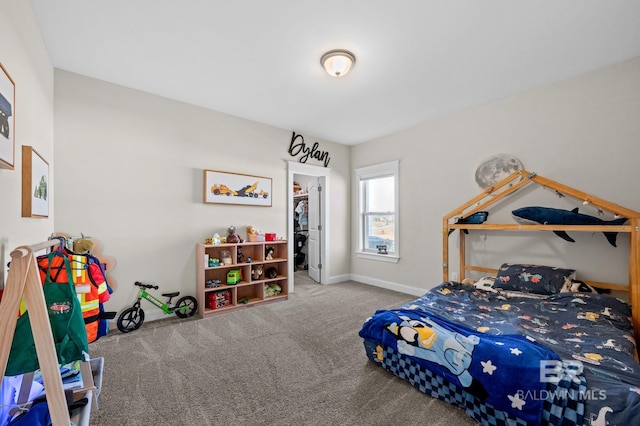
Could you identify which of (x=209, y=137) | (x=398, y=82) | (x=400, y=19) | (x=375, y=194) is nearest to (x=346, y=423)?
(x=400, y=19)

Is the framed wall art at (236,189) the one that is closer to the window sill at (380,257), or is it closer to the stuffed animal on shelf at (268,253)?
the stuffed animal on shelf at (268,253)

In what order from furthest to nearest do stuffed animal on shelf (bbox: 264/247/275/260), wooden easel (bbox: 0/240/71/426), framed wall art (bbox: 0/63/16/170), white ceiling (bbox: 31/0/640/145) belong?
stuffed animal on shelf (bbox: 264/247/275/260), white ceiling (bbox: 31/0/640/145), framed wall art (bbox: 0/63/16/170), wooden easel (bbox: 0/240/71/426)

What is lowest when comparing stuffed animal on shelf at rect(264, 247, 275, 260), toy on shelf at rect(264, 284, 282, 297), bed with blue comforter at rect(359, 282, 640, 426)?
toy on shelf at rect(264, 284, 282, 297)

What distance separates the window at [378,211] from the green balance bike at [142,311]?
299 cm

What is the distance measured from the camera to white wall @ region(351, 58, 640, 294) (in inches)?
102

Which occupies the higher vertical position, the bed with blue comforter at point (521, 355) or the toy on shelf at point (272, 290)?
the bed with blue comforter at point (521, 355)

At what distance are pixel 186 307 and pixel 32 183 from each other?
202cm

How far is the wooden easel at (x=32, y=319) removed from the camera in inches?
37.0

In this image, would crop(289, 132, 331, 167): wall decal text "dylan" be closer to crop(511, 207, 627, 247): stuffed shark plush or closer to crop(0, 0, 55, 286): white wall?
crop(0, 0, 55, 286): white wall

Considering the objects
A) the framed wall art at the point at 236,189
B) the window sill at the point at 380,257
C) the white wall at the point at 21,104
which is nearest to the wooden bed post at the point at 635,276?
the window sill at the point at 380,257

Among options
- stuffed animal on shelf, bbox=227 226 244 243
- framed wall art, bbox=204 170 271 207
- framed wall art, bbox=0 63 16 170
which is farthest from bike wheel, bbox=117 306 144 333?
framed wall art, bbox=0 63 16 170

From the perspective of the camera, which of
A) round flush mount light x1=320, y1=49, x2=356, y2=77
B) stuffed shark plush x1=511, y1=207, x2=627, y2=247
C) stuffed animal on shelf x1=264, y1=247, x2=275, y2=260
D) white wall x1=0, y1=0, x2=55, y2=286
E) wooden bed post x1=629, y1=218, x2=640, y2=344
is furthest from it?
stuffed animal on shelf x1=264, y1=247, x2=275, y2=260

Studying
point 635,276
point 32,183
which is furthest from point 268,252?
point 635,276

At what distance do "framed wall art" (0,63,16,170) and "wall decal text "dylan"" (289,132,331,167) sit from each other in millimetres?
3256
